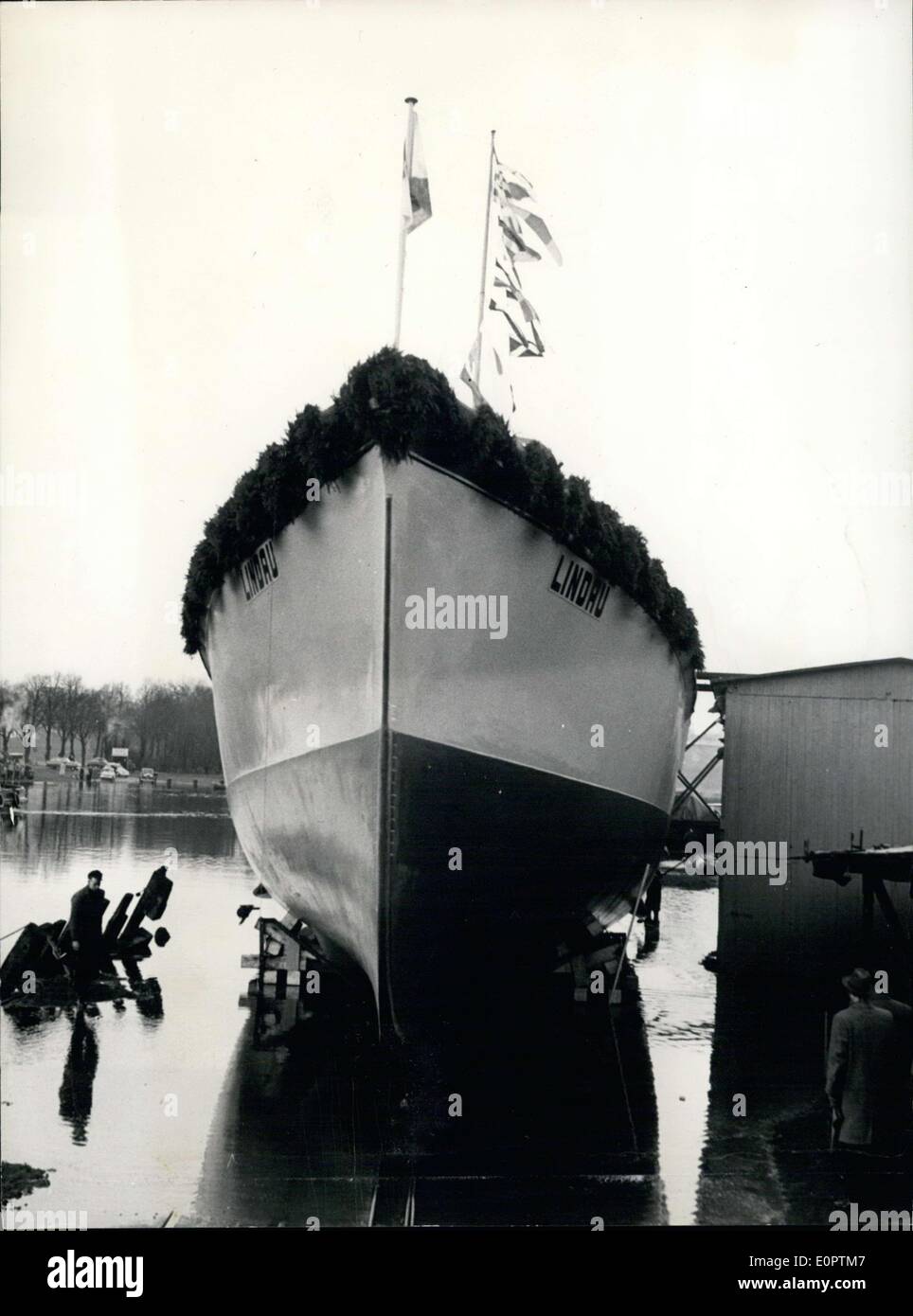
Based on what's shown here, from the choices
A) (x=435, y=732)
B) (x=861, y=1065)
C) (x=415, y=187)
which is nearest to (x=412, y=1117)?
(x=435, y=732)

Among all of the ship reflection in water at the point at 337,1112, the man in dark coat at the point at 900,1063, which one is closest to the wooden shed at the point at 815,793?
the ship reflection in water at the point at 337,1112

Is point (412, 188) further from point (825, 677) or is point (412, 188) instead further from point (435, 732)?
point (825, 677)

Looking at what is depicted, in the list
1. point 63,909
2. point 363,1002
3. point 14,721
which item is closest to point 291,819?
point 363,1002

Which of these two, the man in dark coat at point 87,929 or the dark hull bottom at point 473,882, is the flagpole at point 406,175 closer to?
the dark hull bottom at point 473,882

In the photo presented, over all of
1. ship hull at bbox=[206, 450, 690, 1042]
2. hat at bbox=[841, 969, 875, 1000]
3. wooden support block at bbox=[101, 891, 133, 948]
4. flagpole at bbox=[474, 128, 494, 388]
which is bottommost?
wooden support block at bbox=[101, 891, 133, 948]

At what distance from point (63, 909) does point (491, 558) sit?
7816 millimetres

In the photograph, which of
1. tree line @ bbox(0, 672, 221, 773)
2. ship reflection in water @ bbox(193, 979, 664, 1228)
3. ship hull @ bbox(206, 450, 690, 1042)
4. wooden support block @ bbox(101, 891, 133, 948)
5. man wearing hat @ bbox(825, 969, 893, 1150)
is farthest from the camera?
tree line @ bbox(0, 672, 221, 773)

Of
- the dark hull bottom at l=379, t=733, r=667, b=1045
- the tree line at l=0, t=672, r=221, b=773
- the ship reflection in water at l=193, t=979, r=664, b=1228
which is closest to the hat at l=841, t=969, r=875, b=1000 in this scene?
the ship reflection in water at l=193, t=979, r=664, b=1228

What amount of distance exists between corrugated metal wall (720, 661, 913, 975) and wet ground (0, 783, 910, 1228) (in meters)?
0.94

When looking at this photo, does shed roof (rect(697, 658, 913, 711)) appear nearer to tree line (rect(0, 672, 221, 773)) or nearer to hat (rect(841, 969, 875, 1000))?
hat (rect(841, 969, 875, 1000))

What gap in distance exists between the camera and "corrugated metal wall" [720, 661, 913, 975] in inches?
422

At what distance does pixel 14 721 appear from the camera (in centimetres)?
1859

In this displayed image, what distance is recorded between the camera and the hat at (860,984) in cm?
595

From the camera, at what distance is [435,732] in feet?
21.3
